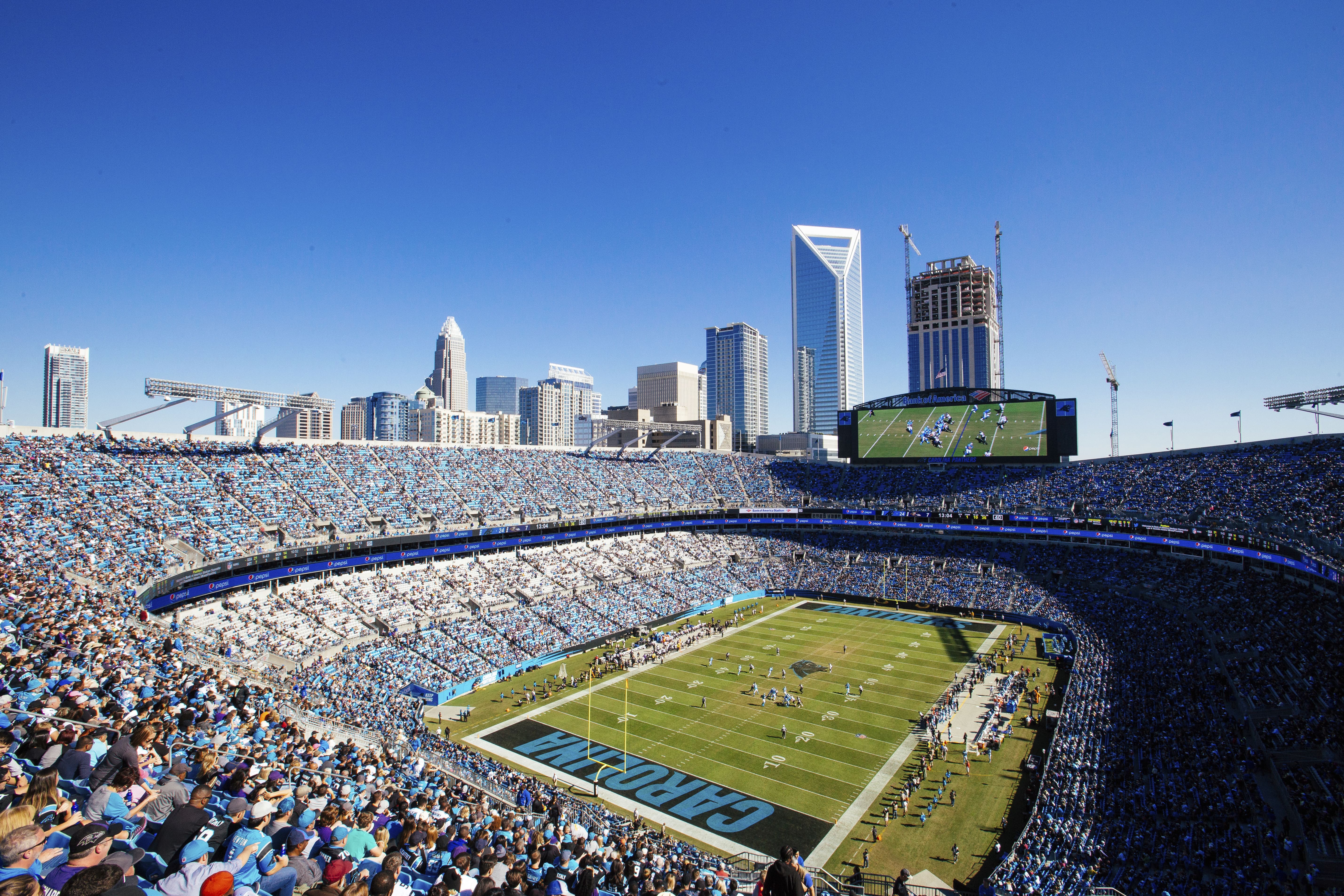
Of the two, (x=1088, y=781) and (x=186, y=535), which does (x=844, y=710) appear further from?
Answer: (x=186, y=535)

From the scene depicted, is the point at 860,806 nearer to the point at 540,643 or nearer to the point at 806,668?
the point at 806,668

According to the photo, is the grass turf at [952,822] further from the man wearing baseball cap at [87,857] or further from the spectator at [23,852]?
the spectator at [23,852]

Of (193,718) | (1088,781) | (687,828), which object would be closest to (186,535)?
(193,718)

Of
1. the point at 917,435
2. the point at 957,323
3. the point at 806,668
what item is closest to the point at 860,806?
the point at 806,668

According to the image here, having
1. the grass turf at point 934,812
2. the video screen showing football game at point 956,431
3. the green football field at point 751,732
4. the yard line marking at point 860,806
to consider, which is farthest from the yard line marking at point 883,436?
the yard line marking at point 860,806

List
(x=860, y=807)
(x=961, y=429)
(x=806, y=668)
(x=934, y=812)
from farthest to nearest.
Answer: (x=961, y=429) < (x=806, y=668) < (x=860, y=807) < (x=934, y=812)

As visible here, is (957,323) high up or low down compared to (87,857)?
up

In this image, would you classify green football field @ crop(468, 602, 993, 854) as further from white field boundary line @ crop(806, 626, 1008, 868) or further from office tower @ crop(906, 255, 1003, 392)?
office tower @ crop(906, 255, 1003, 392)

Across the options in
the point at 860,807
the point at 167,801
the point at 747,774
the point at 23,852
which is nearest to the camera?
the point at 23,852
